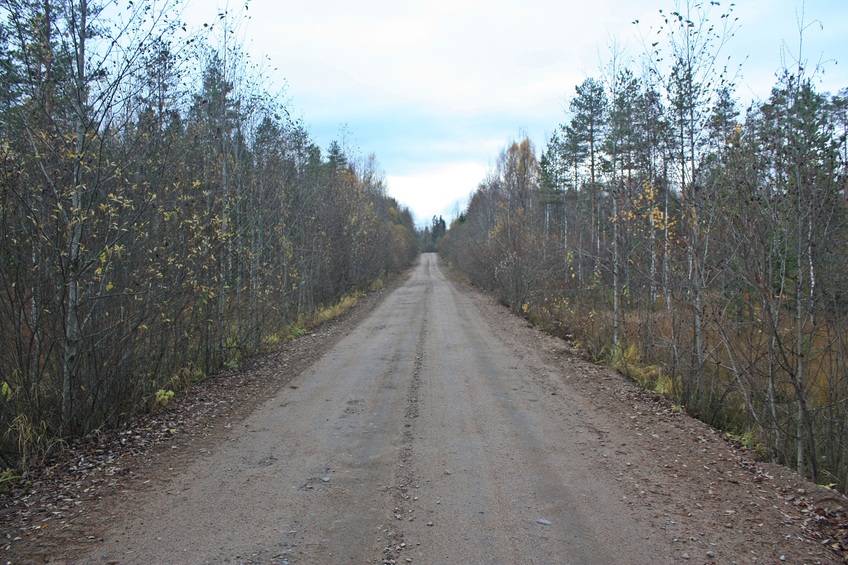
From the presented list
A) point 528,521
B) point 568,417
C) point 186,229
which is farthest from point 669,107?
point 186,229

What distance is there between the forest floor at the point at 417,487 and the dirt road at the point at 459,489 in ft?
0.06

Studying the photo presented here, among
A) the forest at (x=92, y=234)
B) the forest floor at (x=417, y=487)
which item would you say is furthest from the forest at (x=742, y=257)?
the forest at (x=92, y=234)

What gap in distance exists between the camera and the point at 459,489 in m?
4.75

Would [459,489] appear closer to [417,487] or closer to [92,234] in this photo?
[417,487]

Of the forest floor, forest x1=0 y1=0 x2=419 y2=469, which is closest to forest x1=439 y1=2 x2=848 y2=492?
the forest floor

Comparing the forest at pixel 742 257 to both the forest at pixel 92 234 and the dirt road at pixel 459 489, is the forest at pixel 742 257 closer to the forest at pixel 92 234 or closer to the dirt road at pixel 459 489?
the dirt road at pixel 459 489

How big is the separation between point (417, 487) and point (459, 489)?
37 centimetres

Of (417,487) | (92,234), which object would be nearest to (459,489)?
(417,487)

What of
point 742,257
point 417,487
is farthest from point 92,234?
point 742,257

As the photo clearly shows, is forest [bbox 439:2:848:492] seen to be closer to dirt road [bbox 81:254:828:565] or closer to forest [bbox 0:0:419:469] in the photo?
dirt road [bbox 81:254:828:565]

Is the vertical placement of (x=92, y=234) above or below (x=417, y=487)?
above

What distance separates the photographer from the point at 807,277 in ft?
21.1

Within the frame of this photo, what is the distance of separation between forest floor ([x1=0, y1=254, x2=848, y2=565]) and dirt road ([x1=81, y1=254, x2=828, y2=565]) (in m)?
0.02

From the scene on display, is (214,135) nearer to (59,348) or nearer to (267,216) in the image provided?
(267,216)
